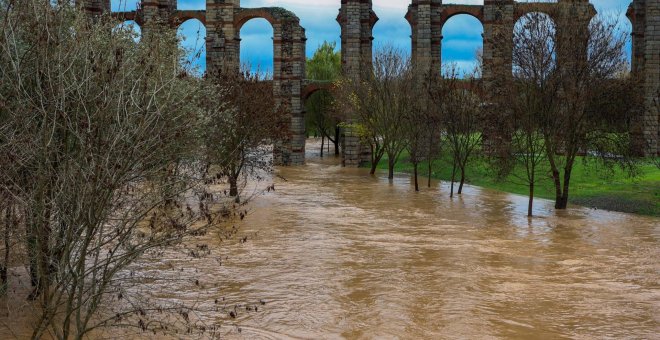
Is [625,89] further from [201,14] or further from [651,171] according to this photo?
[201,14]

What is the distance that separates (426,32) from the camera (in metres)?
43.1

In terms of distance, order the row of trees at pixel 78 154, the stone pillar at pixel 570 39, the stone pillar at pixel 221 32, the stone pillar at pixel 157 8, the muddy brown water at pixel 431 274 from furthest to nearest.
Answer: the stone pillar at pixel 157 8 < the stone pillar at pixel 221 32 < the stone pillar at pixel 570 39 < the muddy brown water at pixel 431 274 < the row of trees at pixel 78 154

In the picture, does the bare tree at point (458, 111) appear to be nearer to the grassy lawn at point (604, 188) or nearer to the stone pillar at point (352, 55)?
the grassy lawn at point (604, 188)

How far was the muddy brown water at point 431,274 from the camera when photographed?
10.6 metres

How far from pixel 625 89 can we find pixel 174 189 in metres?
19.1

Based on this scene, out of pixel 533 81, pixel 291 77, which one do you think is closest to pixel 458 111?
pixel 533 81

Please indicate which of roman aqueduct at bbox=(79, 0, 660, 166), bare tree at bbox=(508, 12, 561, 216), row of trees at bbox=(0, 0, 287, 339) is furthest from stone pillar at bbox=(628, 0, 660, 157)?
row of trees at bbox=(0, 0, 287, 339)

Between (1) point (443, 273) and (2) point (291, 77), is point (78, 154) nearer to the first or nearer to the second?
(1) point (443, 273)

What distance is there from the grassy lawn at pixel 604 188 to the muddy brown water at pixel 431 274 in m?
2.05

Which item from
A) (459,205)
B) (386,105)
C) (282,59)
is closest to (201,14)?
(282,59)

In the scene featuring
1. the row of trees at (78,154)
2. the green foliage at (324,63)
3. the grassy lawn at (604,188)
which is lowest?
the grassy lawn at (604,188)

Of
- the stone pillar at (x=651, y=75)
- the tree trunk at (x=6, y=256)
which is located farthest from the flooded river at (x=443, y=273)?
the stone pillar at (x=651, y=75)

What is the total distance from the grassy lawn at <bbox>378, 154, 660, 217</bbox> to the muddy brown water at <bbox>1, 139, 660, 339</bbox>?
2046mm

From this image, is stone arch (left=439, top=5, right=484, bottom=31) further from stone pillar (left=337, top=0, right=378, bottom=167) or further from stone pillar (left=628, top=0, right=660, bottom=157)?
stone pillar (left=628, top=0, right=660, bottom=157)
